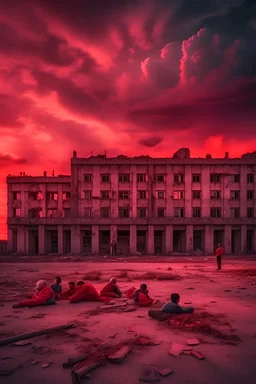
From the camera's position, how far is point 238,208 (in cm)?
4438

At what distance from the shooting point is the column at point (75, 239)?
4203 cm

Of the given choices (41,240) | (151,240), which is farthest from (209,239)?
(41,240)

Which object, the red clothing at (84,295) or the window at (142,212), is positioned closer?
the red clothing at (84,295)

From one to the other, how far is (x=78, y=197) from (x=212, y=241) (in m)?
19.4

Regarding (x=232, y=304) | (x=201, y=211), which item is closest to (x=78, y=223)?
(x=201, y=211)

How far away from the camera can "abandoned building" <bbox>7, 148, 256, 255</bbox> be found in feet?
141

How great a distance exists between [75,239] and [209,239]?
1822 centimetres

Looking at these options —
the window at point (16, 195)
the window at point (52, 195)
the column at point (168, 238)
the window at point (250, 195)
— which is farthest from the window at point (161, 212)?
the window at point (16, 195)

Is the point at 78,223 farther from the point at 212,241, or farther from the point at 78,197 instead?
the point at 212,241

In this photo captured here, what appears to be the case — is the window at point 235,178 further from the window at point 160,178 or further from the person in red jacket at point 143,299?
the person in red jacket at point 143,299

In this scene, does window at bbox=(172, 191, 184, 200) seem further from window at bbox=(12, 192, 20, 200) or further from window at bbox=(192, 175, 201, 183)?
window at bbox=(12, 192, 20, 200)

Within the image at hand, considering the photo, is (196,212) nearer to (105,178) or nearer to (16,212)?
(105,178)

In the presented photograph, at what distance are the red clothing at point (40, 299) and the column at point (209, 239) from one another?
3403 cm

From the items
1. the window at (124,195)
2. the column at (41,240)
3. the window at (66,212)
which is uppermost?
the window at (124,195)
